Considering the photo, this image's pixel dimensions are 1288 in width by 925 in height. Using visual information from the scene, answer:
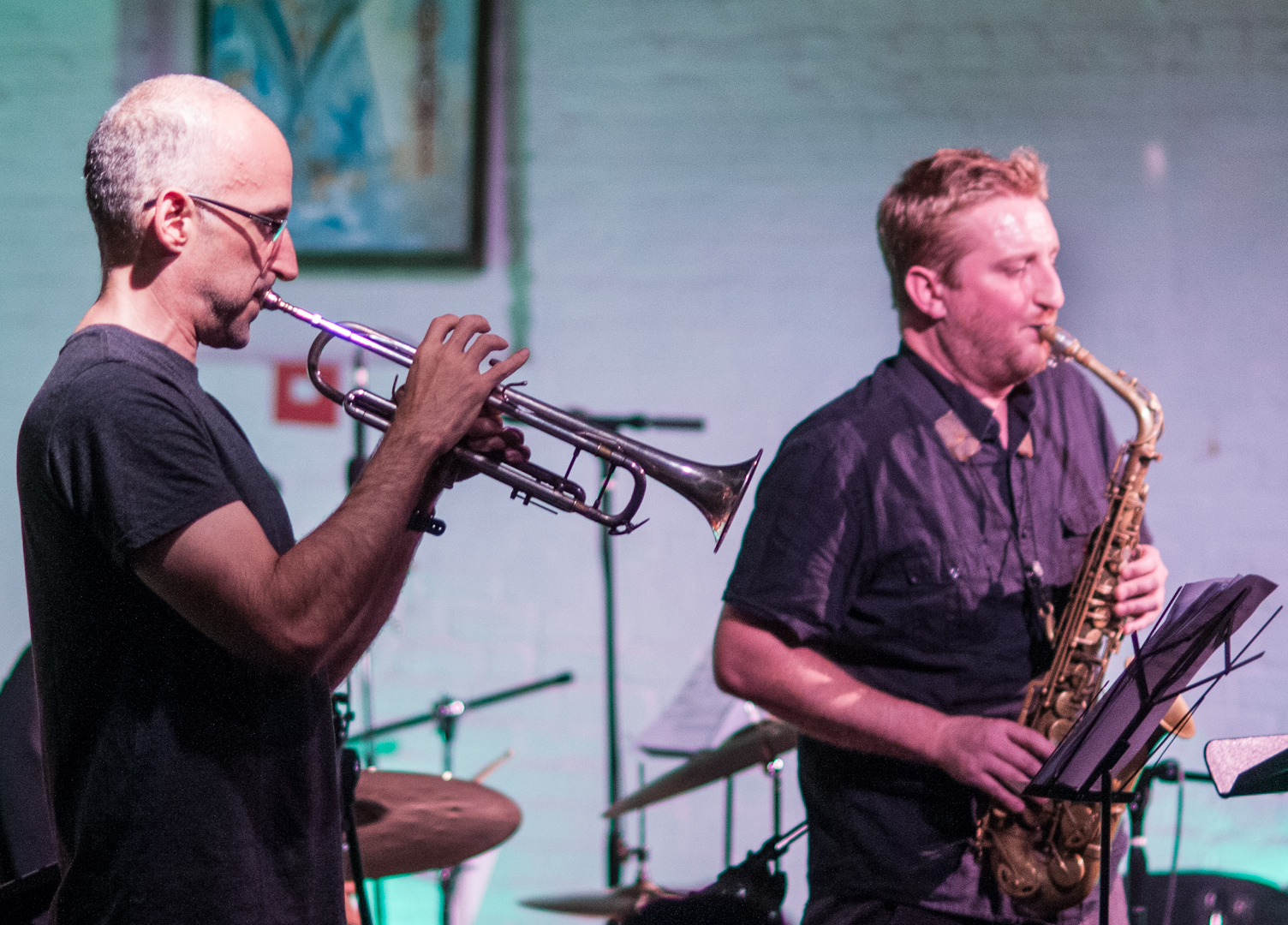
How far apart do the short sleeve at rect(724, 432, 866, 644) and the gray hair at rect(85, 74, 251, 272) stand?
3.24ft

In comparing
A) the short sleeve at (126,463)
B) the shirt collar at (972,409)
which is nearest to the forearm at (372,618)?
the short sleeve at (126,463)

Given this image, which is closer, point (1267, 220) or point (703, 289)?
point (1267, 220)

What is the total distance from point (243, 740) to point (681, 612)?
7.75ft

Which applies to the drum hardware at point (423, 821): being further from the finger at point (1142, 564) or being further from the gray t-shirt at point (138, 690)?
the finger at point (1142, 564)

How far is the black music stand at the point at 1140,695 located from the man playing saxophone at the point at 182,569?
3.00 ft

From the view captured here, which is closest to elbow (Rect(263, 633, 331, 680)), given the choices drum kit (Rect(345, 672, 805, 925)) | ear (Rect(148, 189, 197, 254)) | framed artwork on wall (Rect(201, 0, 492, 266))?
ear (Rect(148, 189, 197, 254))

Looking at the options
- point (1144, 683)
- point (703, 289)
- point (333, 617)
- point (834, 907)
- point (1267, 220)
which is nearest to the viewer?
point (333, 617)

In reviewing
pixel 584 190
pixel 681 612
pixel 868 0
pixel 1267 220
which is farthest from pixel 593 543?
pixel 1267 220

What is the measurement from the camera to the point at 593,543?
12.6ft

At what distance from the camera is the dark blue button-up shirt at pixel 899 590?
6.38ft

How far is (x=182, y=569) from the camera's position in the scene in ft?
4.57

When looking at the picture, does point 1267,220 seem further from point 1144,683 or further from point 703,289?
point 1144,683

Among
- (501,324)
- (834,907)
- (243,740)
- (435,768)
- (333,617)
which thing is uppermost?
(501,324)

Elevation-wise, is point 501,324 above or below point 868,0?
below
